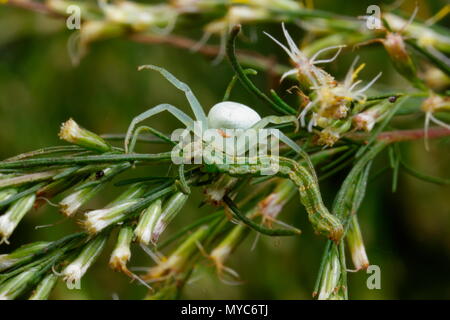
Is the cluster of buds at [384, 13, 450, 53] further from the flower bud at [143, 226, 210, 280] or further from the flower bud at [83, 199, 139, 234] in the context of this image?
the flower bud at [83, 199, 139, 234]

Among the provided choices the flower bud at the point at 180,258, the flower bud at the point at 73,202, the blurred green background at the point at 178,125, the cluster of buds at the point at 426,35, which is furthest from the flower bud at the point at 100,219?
the blurred green background at the point at 178,125

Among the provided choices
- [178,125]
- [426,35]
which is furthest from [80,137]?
[178,125]

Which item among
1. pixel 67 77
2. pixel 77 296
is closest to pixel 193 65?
pixel 67 77

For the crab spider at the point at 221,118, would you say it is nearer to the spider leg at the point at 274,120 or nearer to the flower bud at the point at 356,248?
the spider leg at the point at 274,120

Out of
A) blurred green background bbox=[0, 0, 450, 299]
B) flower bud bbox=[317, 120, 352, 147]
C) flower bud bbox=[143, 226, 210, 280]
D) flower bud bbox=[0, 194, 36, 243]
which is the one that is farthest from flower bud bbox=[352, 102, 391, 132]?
blurred green background bbox=[0, 0, 450, 299]

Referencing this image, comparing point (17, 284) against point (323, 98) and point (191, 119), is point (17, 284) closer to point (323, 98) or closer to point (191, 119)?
point (191, 119)
